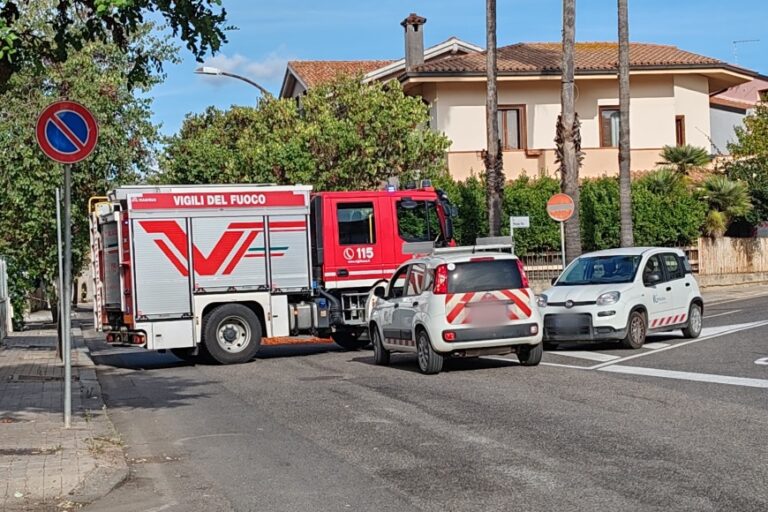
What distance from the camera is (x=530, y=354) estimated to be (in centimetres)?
1627

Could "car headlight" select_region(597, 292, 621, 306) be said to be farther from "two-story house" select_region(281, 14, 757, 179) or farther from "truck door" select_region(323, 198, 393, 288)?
"two-story house" select_region(281, 14, 757, 179)

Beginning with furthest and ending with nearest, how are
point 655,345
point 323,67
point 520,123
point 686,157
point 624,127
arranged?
1. point 323,67
2. point 520,123
3. point 686,157
4. point 624,127
5. point 655,345

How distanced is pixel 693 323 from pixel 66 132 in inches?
478

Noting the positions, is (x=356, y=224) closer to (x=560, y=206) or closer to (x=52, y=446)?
(x=560, y=206)

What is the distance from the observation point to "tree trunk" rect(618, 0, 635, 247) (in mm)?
30206

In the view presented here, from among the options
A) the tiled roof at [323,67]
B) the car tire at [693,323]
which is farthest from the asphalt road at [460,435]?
the tiled roof at [323,67]

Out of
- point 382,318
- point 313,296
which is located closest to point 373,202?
point 313,296

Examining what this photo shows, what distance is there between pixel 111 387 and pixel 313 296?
4.40m

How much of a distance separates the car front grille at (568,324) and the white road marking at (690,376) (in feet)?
6.83

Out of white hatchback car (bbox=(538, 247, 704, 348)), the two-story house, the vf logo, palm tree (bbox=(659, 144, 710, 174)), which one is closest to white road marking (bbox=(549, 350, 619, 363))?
white hatchback car (bbox=(538, 247, 704, 348))

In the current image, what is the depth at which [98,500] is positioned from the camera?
828cm

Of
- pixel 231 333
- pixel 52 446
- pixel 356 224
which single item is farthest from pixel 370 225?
pixel 52 446

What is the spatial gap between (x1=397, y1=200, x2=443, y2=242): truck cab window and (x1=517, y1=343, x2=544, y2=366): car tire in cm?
495

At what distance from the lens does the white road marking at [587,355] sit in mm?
17094
